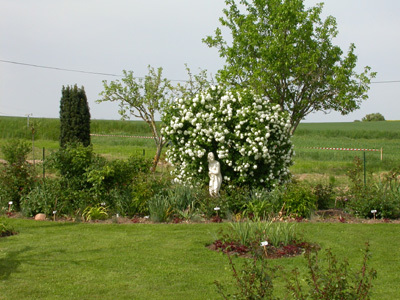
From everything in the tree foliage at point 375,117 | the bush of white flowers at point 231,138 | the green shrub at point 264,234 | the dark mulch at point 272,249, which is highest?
the tree foliage at point 375,117

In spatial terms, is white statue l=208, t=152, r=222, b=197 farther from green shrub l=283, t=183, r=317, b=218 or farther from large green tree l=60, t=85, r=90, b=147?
large green tree l=60, t=85, r=90, b=147

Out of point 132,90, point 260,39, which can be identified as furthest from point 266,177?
point 132,90

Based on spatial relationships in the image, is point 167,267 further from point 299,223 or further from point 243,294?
point 299,223

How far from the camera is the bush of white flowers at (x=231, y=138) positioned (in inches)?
469

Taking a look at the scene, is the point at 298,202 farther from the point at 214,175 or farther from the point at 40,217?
the point at 40,217

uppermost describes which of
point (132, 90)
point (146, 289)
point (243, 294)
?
point (132, 90)

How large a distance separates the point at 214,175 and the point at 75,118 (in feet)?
36.4

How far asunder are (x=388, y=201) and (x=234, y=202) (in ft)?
11.0

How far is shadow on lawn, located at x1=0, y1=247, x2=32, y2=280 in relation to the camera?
280 inches

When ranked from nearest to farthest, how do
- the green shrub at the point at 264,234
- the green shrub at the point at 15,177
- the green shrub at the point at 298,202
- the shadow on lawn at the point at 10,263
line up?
the shadow on lawn at the point at 10,263, the green shrub at the point at 264,234, the green shrub at the point at 298,202, the green shrub at the point at 15,177

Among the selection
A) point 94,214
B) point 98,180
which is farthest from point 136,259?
point 98,180

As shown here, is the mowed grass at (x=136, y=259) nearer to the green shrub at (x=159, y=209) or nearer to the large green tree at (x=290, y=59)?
the green shrub at (x=159, y=209)

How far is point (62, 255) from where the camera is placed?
8.04 m

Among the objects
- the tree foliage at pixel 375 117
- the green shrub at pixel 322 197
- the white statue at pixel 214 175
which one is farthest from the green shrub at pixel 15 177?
the tree foliage at pixel 375 117
